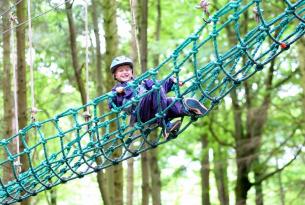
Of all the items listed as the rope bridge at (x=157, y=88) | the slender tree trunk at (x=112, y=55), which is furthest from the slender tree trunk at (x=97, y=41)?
the rope bridge at (x=157, y=88)

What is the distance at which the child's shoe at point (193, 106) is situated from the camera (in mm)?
4352

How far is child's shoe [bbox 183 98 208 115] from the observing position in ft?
14.3

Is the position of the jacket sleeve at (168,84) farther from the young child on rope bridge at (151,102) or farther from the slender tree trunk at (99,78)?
the slender tree trunk at (99,78)

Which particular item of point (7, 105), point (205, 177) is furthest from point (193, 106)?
point (205, 177)

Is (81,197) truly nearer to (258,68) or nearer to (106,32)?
(106,32)

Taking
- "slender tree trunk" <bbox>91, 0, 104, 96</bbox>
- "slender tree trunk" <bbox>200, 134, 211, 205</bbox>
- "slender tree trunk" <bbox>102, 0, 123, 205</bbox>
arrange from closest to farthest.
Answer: "slender tree trunk" <bbox>102, 0, 123, 205</bbox>, "slender tree trunk" <bbox>91, 0, 104, 96</bbox>, "slender tree trunk" <bbox>200, 134, 211, 205</bbox>

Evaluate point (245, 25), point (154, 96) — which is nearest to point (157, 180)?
point (245, 25)

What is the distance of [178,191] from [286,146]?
21.4 feet

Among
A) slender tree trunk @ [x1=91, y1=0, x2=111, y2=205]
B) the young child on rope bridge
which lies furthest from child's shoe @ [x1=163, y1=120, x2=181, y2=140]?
slender tree trunk @ [x1=91, y1=0, x2=111, y2=205]

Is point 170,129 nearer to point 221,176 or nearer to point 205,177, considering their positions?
point 221,176

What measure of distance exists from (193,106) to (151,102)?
1.01 ft

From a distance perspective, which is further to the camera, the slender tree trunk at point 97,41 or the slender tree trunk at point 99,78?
the slender tree trunk at point 97,41

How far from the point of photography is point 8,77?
834cm

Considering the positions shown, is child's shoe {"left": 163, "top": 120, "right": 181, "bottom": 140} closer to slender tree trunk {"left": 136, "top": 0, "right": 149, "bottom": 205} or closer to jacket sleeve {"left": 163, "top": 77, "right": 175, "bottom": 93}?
jacket sleeve {"left": 163, "top": 77, "right": 175, "bottom": 93}
